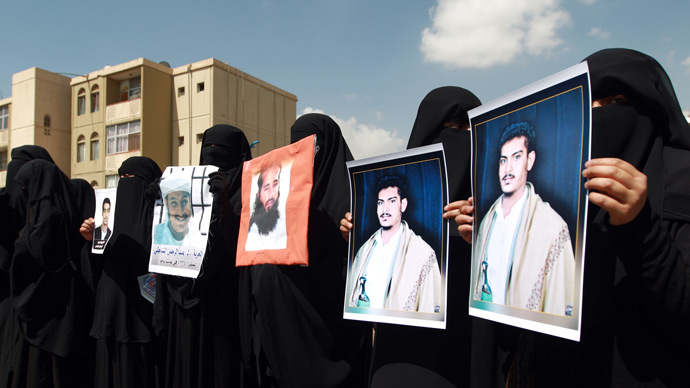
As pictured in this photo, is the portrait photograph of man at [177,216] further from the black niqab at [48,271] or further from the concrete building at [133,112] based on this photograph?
the concrete building at [133,112]

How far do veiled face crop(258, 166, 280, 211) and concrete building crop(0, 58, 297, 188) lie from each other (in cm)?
2098

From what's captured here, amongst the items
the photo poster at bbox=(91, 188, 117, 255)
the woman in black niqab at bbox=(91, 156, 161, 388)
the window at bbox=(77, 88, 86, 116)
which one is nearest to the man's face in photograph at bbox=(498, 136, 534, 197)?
the woman in black niqab at bbox=(91, 156, 161, 388)

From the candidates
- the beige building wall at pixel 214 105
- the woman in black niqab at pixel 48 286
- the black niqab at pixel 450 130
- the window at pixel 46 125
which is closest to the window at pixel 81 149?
the window at pixel 46 125

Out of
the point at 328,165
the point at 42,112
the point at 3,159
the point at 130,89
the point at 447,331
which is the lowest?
the point at 447,331


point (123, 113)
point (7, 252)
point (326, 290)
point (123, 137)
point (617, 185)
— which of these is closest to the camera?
point (617, 185)

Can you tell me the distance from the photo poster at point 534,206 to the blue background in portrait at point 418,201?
21 centimetres

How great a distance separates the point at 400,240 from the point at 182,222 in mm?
1610

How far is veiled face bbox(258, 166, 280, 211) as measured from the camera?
2289mm

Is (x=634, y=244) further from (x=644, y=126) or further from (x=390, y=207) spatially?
(x=390, y=207)

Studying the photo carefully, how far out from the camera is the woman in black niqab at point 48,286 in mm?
3305

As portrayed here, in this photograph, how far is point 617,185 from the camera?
1.04 metres

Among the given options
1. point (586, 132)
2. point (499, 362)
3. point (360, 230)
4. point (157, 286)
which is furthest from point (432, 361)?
point (157, 286)

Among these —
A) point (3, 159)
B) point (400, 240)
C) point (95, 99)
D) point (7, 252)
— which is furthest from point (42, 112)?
point (400, 240)

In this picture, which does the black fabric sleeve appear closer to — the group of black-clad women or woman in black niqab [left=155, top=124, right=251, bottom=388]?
the group of black-clad women
